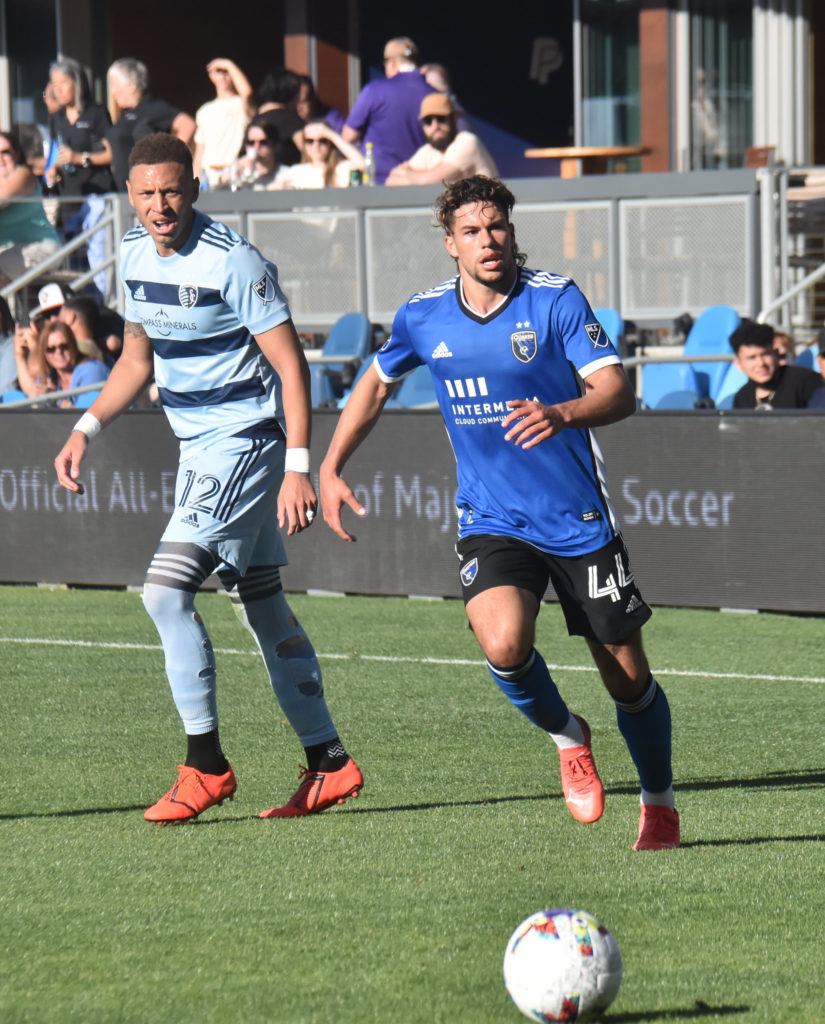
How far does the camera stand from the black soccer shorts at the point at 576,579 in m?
5.15

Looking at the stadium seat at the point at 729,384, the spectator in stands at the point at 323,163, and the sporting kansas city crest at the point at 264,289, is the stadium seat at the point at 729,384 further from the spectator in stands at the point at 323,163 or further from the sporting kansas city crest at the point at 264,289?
the sporting kansas city crest at the point at 264,289

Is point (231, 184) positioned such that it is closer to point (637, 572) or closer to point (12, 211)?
point (12, 211)

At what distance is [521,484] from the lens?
5285 mm

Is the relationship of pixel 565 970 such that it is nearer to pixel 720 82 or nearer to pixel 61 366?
pixel 61 366

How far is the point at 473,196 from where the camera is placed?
17.0 feet

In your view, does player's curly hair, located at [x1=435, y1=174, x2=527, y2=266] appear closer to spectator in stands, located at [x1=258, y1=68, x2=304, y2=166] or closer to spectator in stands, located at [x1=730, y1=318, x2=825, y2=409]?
spectator in stands, located at [x1=730, y1=318, x2=825, y2=409]

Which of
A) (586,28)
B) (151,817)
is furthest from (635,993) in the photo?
(586,28)

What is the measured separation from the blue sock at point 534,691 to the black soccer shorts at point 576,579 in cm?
20

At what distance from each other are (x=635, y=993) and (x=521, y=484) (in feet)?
6.12

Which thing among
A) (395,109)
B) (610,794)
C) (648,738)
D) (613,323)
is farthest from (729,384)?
(648,738)

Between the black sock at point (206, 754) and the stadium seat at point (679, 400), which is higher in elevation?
the stadium seat at point (679, 400)

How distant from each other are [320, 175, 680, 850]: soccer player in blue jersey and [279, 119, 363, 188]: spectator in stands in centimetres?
1053

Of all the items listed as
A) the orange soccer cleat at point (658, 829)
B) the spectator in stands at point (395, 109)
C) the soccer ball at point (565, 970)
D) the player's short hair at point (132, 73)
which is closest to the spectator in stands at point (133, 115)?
the player's short hair at point (132, 73)

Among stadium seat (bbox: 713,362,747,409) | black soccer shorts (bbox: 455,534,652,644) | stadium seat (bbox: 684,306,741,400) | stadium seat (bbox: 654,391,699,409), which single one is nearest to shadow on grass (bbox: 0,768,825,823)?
black soccer shorts (bbox: 455,534,652,644)
